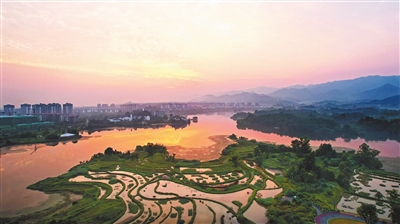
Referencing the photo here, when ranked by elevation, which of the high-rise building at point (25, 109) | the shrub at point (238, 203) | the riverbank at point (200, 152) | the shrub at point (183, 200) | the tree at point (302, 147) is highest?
the high-rise building at point (25, 109)

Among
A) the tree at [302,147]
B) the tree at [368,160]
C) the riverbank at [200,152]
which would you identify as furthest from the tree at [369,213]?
the riverbank at [200,152]

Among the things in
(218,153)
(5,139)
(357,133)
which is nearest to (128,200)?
(218,153)

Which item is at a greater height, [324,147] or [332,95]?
[332,95]

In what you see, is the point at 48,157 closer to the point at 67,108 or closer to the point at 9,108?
the point at 9,108

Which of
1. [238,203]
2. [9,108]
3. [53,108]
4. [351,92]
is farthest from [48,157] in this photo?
[351,92]

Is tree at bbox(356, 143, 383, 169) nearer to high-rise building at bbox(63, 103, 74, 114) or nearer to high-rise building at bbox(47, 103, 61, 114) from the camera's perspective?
high-rise building at bbox(47, 103, 61, 114)

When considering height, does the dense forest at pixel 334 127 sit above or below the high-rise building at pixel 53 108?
below

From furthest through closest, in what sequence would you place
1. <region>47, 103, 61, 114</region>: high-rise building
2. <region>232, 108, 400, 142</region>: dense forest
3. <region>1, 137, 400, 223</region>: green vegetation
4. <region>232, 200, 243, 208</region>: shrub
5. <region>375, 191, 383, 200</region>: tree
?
<region>47, 103, 61, 114</region>: high-rise building < <region>232, 108, 400, 142</region>: dense forest < <region>375, 191, 383, 200</region>: tree < <region>232, 200, 243, 208</region>: shrub < <region>1, 137, 400, 223</region>: green vegetation

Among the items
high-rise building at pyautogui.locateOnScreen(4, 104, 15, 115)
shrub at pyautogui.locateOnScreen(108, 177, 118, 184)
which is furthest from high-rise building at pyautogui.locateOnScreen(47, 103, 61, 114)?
shrub at pyautogui.locateOnScreen(108, 177, 118, 184)

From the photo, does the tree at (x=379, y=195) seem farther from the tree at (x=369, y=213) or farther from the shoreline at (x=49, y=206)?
the shoreline at (x=49, y=206)

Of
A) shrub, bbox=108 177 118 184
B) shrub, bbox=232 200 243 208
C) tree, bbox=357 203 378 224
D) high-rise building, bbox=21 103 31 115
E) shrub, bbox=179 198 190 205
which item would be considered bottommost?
shrub, bbox=232 200 243 208

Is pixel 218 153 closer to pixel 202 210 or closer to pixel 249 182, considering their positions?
pixel 249 182
